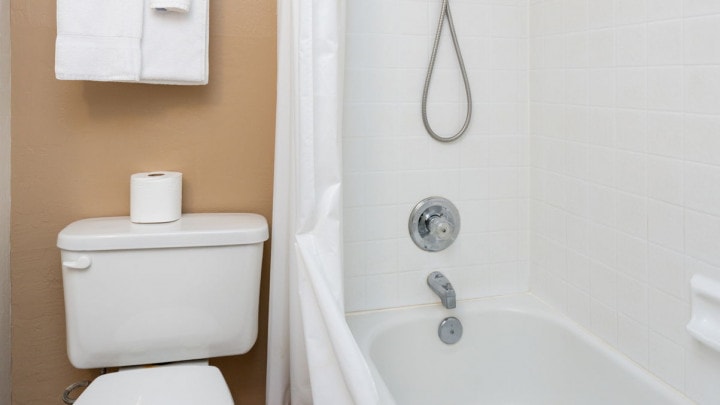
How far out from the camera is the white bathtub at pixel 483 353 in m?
1.57

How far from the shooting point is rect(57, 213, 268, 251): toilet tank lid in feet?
4.45

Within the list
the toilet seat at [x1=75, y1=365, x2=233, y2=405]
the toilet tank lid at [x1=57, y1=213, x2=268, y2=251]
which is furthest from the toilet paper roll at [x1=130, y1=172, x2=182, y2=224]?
the toilet seat at [x1=75, y1=365, x2=233, y2=405]

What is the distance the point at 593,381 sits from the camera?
4.81ft

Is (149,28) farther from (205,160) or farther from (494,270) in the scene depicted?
(494,270)

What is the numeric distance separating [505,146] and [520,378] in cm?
72

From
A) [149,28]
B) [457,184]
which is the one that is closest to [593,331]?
[457,184]

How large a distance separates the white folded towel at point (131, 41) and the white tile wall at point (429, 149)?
1.46 ft

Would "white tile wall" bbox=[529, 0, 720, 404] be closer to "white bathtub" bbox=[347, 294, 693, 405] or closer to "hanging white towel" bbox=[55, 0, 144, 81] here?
"white bathtub" bbox=[347, 294, 693, 405]

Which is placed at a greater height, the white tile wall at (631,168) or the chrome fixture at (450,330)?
the white tile wall at (631,168)

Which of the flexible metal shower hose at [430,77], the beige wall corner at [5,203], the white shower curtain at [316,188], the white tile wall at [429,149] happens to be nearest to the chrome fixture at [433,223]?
the white tile wall at [429,149]

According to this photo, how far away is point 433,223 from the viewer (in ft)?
5.61

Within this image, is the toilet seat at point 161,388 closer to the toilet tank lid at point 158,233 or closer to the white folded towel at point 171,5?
the toilet tank lid at point 158,233

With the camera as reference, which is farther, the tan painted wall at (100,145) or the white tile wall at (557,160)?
the tan painted wall at (100,145)

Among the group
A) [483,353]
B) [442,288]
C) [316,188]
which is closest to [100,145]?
[316,188]
